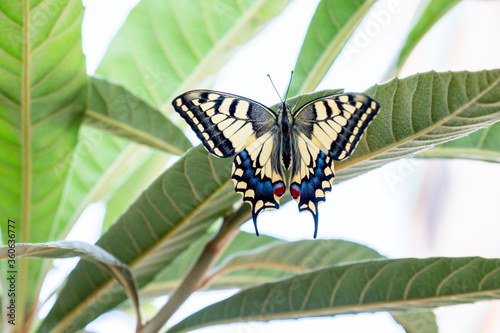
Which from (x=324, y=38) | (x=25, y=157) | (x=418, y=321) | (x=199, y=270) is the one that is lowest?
(x=418, y=321)

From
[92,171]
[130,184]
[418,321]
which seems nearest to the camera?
[418,321]

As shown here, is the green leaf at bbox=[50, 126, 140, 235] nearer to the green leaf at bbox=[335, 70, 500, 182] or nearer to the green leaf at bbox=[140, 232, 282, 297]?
the green leaf at bbox=[140, 232, 282, 297]

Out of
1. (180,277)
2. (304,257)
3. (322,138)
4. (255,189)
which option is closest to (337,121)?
(322,138)

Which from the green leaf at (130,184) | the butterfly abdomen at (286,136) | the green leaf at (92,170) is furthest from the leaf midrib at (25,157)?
the butterfly abdomen at (286,136)

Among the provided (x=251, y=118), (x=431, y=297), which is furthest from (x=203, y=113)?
(x=431, y=297)

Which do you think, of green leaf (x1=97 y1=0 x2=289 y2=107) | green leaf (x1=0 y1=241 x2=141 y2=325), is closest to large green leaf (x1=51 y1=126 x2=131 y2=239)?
green leaf (x1=97 y1=0 x2=289 y2=107)

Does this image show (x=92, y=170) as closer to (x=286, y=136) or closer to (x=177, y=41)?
(x=177, y=41)

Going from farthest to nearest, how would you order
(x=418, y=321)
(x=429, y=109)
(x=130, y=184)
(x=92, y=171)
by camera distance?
(x=130, y=184)
(x=92, y=171)
(x=418, y=321)
(x=429, y=109)
